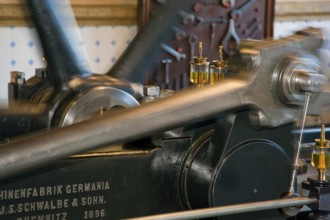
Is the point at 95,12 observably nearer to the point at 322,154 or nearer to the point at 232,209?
the point at 322,154

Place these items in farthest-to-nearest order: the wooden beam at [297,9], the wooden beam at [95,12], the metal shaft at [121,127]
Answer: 1. the wooden beam at [297,9]
2. the wooden beam at [95,12]
3. the metal shaft at [121,127]

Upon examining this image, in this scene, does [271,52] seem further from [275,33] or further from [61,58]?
[275,33]

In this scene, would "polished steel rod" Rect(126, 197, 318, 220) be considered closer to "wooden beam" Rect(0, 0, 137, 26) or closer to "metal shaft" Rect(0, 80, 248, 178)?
"metal shaft" Rect(0, 80, 248, 178)

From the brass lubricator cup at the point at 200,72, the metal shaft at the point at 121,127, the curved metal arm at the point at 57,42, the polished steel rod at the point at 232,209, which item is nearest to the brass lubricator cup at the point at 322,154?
the polished steel rod at the point at 232,209

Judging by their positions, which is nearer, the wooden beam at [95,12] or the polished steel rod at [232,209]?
the polished steel rod at [232,209]

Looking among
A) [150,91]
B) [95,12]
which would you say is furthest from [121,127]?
[95,12]

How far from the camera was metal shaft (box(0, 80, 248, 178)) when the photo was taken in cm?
122

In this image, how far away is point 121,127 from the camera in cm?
129

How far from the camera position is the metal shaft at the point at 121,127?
122cm

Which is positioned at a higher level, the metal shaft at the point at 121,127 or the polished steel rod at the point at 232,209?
the metal shaft at the point at 121,127

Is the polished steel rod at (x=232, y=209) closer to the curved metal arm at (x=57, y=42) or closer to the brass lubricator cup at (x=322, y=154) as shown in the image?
the brass lubricator cup at (x=322, y=154)

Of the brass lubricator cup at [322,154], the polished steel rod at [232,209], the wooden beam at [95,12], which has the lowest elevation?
the polished steel rod at [232,209]

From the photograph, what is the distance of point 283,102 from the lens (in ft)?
4.97

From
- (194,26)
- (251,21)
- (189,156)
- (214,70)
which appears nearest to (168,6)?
(214,70)
